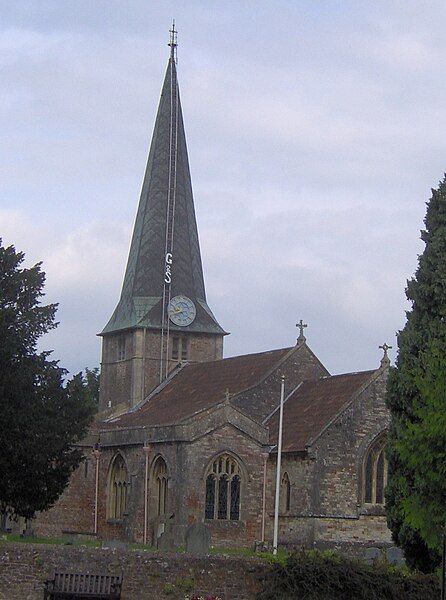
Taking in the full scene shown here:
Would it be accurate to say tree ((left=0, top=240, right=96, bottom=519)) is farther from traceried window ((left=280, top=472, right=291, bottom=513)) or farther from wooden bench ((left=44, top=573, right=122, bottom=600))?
wooden bench ((left=44, top=573, right=122, bottom=600))

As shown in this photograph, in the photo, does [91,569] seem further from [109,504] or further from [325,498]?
[109,504]

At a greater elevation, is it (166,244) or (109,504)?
(166,244)

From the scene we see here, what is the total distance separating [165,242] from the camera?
6962 cm

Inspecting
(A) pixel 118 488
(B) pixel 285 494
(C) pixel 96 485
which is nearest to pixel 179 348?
(C) pixel 96 485

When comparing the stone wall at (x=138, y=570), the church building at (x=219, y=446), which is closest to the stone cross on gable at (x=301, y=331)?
the church building at (x=219, y=446)

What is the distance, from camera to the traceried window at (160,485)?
2055 inches

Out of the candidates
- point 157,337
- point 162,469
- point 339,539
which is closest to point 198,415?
point 162,469

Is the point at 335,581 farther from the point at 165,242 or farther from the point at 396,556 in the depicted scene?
the point at 165,242

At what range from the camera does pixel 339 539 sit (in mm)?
50250

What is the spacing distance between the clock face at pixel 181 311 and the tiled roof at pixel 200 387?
3.05 metres

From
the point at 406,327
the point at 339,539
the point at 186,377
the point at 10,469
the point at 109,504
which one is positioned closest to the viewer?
the point at 406,327

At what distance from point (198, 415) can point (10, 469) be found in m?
10.1

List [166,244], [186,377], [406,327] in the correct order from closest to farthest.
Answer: [406,327], [186,377], [166,244]

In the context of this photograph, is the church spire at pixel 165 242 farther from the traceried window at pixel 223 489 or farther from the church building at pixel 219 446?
the traceried window at pixel 223 489
